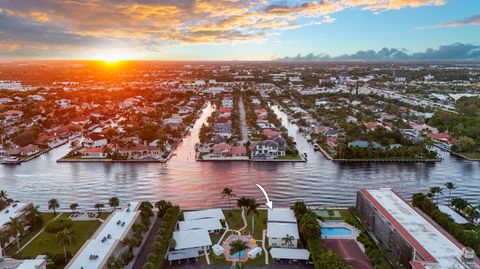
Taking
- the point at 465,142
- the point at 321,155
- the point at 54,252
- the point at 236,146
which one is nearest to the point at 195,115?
the point at 236,146

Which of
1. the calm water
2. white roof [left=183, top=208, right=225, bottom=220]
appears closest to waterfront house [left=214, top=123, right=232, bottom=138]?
the calm water

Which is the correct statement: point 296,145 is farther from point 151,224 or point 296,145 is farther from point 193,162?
point 151,224

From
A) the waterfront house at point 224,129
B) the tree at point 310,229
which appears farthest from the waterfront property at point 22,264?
the waterfront house at point 224,129

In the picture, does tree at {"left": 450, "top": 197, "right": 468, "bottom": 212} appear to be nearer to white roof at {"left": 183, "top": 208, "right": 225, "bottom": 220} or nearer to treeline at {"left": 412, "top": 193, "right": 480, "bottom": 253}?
treeline at {"left": 412, "top": 193, "right": 480, "bottom": 253}

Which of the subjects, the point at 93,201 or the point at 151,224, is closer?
the point at 151,224

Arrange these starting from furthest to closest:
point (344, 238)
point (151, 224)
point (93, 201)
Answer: point (93, 201) → point (151, 224) → point (344, 238)
